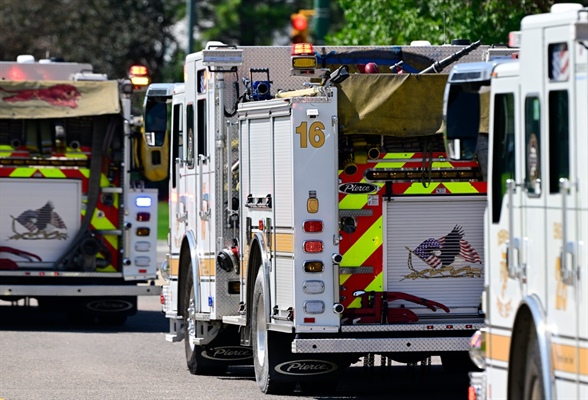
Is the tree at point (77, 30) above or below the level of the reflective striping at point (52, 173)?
above

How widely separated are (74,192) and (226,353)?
5.08 meters

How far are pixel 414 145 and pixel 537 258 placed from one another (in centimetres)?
416

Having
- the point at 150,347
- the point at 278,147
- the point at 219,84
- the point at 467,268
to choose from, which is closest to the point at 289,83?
the point at 219,84

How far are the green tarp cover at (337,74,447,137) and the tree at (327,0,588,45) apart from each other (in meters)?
8.16

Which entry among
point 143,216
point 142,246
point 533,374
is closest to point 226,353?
point 142,246

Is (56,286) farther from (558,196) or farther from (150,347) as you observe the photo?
(558,196)

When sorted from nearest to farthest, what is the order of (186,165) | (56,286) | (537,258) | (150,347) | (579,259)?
(579,259), (537,258), (186,165), (150,347), (56,286)

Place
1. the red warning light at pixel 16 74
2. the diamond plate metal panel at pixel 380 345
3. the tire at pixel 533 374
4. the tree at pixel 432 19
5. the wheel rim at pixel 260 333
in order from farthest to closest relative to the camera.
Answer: the tree at pixel 432 19 → the red warning light at pixel 16 74 → the wheel rim at pixel 260 333 → the diamond plate metal panel at pixel 380 345 → the tire at pixel 533 374

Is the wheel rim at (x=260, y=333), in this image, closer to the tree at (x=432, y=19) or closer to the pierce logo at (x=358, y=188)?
the pierce logo at (x=358, y=188)

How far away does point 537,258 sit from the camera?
8094 millimetres

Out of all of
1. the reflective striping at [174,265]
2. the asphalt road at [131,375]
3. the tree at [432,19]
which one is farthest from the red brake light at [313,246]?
the tree at [432,19]

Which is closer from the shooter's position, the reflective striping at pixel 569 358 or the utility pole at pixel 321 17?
the reflective striping at pixel 569 358

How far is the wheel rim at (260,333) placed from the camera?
12688 millimetres

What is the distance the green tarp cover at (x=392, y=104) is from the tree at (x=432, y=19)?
8.16 m
